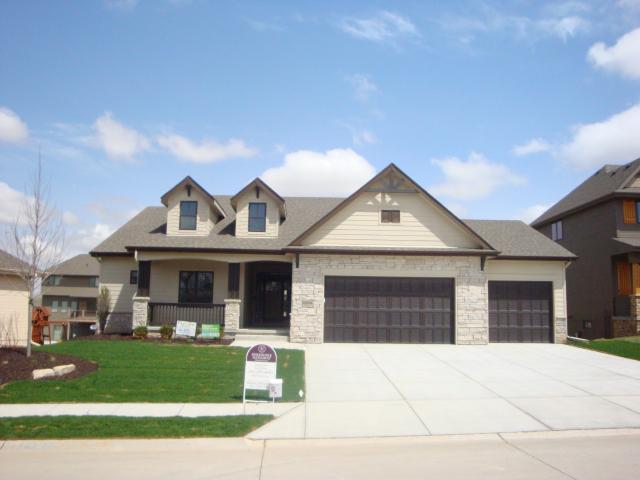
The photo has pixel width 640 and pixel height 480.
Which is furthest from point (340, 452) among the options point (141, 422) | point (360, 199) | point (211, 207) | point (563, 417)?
point (211, 207)

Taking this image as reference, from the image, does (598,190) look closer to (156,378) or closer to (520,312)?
(520,312)

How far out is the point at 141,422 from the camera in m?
8.33

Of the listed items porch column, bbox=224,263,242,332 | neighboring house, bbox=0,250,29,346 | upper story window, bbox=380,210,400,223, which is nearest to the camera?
upper story window, bbox=380,210,400,223

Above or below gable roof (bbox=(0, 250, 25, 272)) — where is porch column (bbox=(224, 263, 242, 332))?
below

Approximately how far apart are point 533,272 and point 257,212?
11.8 metres

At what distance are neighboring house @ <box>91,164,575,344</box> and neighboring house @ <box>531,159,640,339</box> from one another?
18.5 ft

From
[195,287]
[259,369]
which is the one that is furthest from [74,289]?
[259,369]

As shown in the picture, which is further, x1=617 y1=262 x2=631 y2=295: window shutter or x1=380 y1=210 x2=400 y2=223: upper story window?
x1=617 y1=262 x2=631 y2=295: window shutter

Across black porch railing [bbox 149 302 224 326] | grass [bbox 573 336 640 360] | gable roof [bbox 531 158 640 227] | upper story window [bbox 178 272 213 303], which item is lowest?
grass [bbox 573 336 640 360]

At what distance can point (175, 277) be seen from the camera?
22047 millimetres

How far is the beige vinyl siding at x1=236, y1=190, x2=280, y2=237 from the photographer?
21.2 meters

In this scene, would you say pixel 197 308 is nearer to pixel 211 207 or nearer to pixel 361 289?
pixel 211 207

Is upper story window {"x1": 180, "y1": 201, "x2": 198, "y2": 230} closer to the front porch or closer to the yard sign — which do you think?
the front porch

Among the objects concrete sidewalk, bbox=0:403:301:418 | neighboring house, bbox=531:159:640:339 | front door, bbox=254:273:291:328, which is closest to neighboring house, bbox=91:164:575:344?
front door, bbox=254:273:291:328
